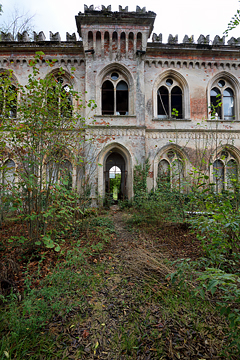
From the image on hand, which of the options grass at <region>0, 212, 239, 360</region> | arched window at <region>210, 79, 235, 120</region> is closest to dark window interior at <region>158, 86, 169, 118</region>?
arched window at <region>210, 79, 235, 120</region>

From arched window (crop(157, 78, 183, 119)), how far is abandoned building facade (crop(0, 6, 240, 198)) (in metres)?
0.06

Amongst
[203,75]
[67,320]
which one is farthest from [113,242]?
[203,75]

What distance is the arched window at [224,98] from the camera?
11.8 meters

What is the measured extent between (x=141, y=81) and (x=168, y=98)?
2.29 metres

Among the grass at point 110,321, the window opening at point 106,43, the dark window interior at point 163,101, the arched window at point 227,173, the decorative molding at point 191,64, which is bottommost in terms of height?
the grass at point 110,321

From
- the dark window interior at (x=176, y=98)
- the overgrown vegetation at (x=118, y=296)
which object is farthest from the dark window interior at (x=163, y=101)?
the overgrown vegetation at (x=118, y=296)

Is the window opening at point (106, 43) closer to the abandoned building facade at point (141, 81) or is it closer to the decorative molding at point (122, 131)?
the abandoned building facade at point (141, 81)

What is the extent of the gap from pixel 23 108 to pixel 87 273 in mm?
3308

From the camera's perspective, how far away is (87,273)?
331cm

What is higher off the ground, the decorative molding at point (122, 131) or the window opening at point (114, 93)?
the window opening at point (114, 93)

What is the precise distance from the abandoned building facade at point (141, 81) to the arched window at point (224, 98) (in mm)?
61

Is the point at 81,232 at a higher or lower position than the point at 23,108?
lower

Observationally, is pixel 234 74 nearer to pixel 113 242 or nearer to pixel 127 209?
pixel 127 209

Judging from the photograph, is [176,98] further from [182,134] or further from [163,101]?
[182,134]
